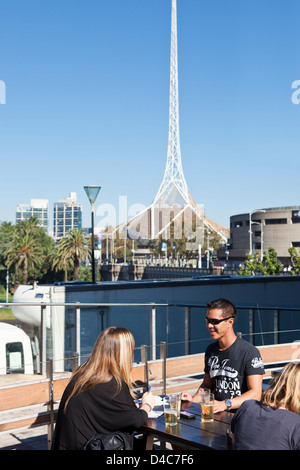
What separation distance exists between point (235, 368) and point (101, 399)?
1.06 m

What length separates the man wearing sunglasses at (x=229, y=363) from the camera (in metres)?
3.85

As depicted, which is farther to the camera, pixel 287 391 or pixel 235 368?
pixel 235 368

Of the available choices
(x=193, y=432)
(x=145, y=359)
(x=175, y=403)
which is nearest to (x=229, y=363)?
(x=175, y=403)

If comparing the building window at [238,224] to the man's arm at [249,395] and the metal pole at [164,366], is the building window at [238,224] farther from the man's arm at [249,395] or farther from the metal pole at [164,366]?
the man's arm at [249,395]

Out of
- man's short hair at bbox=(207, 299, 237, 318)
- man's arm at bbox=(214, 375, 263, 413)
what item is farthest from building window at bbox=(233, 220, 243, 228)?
man's arm at bbox=(214, 375, 263, 413)

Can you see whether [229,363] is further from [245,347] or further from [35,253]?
[35,253]

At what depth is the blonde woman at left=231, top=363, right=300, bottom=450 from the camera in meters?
2.80

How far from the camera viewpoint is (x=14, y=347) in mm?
6141

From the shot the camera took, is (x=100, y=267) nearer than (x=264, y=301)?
No

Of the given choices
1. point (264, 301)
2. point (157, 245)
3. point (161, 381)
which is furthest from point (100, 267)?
point (161, 381)

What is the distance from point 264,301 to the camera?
1298 cm

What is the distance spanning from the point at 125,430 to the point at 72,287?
6.44 meters

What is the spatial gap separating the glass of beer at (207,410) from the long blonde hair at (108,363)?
18.0 inches

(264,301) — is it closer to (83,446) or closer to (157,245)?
(83,446)
